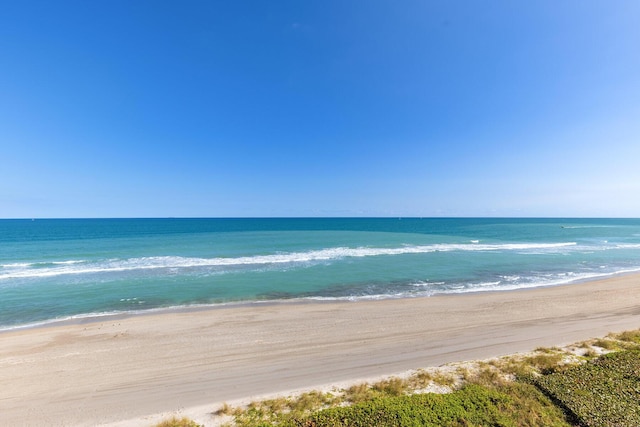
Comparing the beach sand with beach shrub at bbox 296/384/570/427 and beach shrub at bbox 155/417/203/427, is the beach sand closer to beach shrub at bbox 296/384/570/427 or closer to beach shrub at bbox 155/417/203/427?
beach shrub at bbox 155/417/203/427

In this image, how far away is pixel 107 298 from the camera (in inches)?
695

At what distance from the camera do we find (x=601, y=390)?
641 centimetres

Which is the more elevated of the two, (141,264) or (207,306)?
(141,264)

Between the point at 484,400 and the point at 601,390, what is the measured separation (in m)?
3.03

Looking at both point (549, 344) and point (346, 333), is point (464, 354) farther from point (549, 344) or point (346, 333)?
point (346, 333)

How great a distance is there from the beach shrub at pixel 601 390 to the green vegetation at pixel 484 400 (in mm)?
19

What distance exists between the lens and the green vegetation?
18.4 feet

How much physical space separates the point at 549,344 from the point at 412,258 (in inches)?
842

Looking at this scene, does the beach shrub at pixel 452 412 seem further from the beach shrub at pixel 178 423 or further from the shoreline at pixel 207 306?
the shoreline at pixel 207 306

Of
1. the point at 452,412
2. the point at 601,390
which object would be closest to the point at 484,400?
the point at 452,412

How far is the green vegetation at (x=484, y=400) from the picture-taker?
561cm

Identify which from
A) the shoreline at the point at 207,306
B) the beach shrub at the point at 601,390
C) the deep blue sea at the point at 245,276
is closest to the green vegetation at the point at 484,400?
the beach shrub at the point at 601,390

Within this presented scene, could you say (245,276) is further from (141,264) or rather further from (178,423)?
(178,423)

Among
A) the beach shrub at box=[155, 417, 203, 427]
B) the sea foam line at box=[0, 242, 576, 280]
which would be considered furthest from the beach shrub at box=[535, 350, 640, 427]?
the sea foam line at box=[0, 242, 576, 280]
